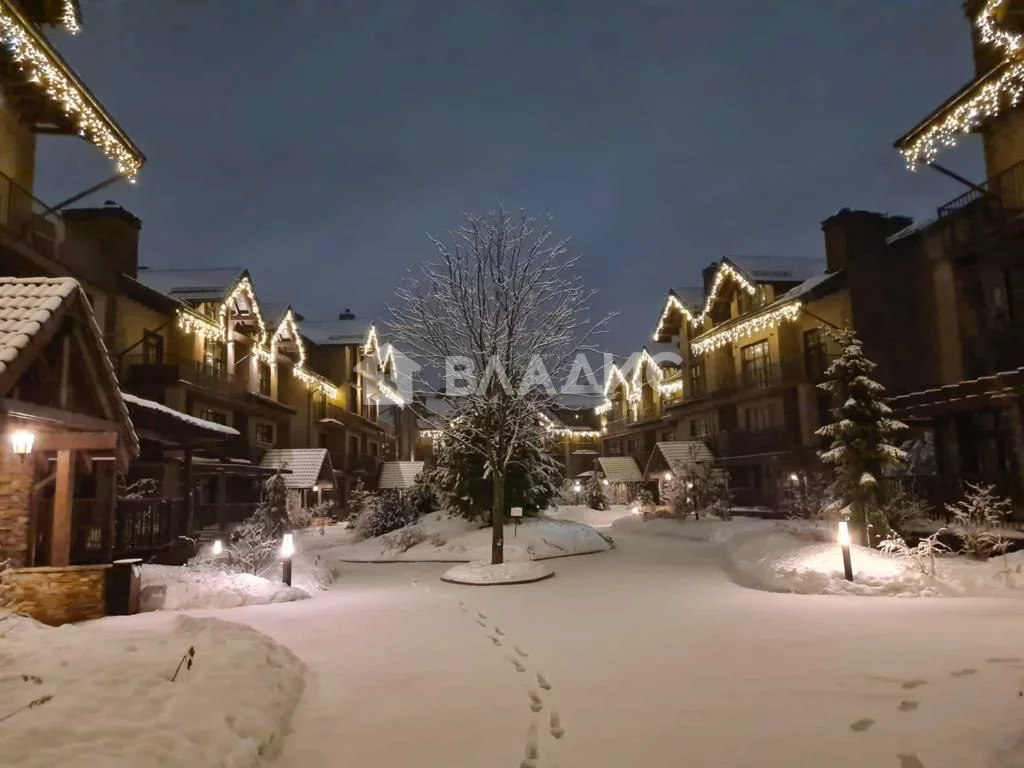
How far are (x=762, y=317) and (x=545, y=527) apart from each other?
59.2 ft

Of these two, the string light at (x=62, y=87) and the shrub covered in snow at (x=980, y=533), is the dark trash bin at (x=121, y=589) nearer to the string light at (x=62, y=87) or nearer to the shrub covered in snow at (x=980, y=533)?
the string light at (x=62, y=87)

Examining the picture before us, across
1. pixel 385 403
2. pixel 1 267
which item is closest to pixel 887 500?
pixel 1 267

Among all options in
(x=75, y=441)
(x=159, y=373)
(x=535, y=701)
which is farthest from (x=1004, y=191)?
(x=159, y=373)

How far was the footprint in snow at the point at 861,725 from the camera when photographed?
213 inches

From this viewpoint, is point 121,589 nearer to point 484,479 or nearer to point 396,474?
point 484,479

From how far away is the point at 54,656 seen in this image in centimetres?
643

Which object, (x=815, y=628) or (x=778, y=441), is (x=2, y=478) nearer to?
(x=815, y=628)

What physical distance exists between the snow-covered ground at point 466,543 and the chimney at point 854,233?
1652cm

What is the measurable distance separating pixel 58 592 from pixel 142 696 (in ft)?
16.0

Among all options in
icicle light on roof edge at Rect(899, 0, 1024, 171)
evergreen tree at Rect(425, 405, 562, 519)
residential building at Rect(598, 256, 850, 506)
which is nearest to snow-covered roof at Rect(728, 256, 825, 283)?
residential building at Rect(598, 256, 850, 506)

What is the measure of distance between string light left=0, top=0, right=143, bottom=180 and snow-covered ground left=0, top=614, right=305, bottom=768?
12.6 metres

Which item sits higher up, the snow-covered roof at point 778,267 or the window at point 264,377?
the snow-covered roof at point 778,267

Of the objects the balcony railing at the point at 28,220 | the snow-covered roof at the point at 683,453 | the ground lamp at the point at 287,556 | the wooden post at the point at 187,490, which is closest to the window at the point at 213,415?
the wooden post at the point at 187,490

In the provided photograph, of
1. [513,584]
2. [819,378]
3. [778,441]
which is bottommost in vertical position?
[513,584]
